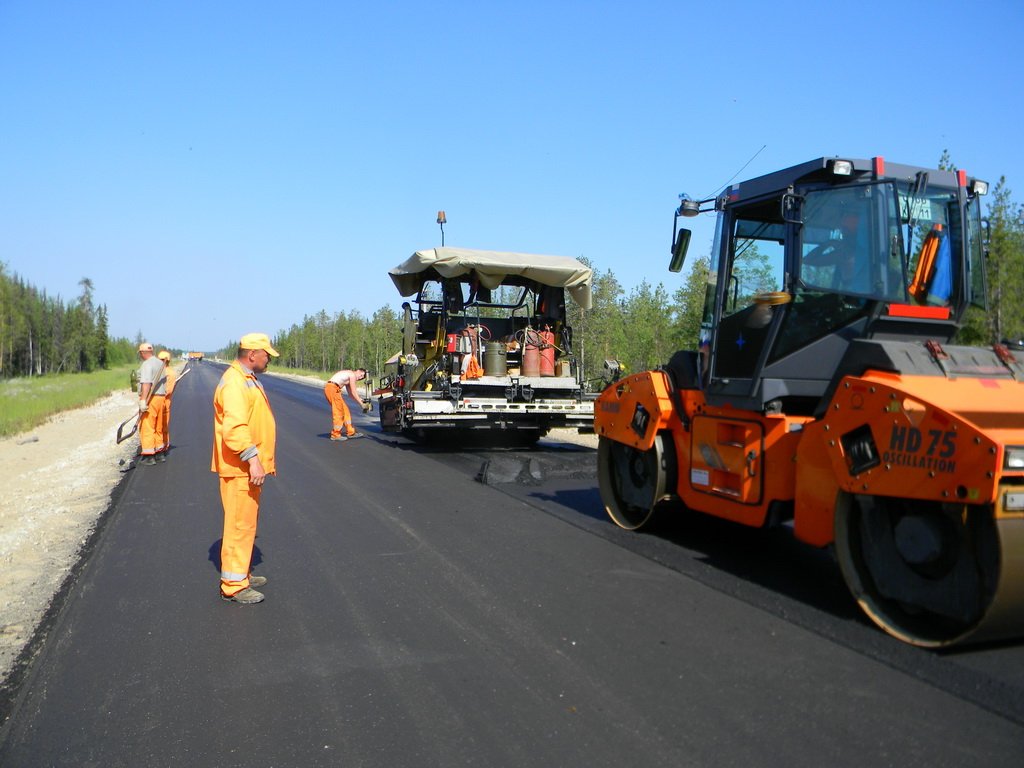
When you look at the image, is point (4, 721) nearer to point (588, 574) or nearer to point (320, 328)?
point (588, 574)

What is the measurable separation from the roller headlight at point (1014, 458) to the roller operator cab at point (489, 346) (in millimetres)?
8672

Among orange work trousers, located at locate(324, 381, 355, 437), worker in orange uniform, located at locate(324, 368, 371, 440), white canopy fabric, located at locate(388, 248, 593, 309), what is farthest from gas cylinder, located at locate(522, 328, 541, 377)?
orange work trousers, located at locate(324, 381, 355, 437)

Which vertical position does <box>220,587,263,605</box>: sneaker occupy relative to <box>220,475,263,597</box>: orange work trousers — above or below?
below

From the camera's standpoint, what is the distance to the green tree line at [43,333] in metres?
54.8

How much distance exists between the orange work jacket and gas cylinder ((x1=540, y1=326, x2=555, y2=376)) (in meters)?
8.08

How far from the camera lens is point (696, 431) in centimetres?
625

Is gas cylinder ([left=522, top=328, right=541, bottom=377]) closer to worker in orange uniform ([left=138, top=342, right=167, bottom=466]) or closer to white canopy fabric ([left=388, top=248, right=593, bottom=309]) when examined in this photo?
white canopy fabric ([left=388, top=248, right=593, bottom=309])

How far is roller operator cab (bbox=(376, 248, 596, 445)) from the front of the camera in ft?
40.2

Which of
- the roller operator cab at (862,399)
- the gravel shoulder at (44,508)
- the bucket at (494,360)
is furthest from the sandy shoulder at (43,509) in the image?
the bucket at (494,360)

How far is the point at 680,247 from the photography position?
6.31m

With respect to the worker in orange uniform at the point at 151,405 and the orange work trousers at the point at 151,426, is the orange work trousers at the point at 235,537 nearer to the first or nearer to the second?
the worker in orange uniform at the point at 151,405

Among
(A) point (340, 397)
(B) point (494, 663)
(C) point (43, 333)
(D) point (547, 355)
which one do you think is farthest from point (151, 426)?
(C) point (43, 333)

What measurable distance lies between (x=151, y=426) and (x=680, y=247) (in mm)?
8650

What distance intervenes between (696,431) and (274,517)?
13.6 feet
